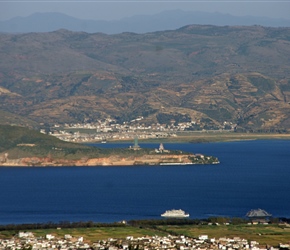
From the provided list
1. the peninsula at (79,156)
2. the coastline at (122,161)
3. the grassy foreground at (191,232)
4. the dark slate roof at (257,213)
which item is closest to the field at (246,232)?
the grassy foreground at (191,232)

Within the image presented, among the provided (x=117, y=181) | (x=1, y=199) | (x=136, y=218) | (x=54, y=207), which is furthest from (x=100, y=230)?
(x=117, y=181)

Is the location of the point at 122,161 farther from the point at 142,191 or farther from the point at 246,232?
the point at 246,232

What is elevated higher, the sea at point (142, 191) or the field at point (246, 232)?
the field at point (246, 232)

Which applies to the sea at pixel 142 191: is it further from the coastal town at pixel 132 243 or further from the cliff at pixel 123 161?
the coastal town at pixel 132 243

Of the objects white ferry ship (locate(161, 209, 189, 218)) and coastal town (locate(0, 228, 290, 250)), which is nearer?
coastal town (locate(0, 228, 290, 250))

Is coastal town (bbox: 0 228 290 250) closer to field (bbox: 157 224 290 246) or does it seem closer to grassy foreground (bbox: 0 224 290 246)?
grassy foreground (bbox: 0 224 290 246)

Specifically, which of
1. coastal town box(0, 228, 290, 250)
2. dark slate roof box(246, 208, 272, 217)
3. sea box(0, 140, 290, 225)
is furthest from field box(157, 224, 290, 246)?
sea box(0, 140, 290, 225)
